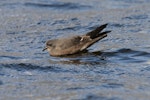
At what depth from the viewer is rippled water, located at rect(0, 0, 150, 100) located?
8.53 meters

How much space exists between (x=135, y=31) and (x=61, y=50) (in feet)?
7.23

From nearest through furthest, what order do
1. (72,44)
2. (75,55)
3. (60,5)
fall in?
(75,55)
(72,44)
(60,5)

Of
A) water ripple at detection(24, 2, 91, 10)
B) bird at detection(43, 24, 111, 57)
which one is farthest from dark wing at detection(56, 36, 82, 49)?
water ripple at detection(24, 2, 91, 10)

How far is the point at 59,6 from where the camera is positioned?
1650 cm

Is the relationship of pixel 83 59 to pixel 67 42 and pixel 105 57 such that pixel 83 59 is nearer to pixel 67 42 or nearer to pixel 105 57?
pixel 105 57

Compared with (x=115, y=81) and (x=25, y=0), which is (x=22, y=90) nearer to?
(x=115, y=81)

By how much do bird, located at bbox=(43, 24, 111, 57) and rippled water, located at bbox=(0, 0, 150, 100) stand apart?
0.50 ft

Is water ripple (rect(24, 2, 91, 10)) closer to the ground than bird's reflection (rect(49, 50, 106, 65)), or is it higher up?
higher up

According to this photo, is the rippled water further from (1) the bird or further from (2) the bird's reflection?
(1) the bird

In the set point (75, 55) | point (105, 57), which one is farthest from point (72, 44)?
point (105, 57)

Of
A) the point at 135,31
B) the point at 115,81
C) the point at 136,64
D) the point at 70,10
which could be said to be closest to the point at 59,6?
the point at 70,10

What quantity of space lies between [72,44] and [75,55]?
8.9 inches

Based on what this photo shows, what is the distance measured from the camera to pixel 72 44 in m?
11.4

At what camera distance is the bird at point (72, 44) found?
11367 millimetres
